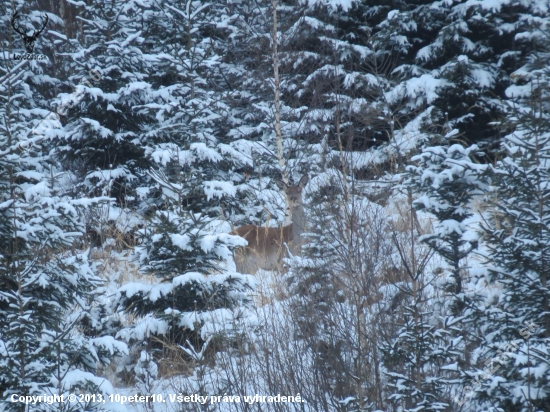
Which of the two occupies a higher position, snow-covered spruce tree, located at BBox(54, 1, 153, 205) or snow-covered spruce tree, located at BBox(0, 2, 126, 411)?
snow-covered spruce tree, located at BBox(54, 1, 153, 205)

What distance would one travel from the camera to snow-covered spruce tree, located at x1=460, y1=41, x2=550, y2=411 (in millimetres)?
2879

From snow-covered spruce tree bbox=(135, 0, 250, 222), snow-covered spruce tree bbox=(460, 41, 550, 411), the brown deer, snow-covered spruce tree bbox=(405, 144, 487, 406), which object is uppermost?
snow-covered spruce tree bbox=(135, 0, 250, 222)

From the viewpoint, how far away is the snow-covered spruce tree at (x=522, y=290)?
2.88m

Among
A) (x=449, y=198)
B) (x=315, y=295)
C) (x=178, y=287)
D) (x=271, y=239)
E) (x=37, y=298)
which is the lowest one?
(x=315, y=295)

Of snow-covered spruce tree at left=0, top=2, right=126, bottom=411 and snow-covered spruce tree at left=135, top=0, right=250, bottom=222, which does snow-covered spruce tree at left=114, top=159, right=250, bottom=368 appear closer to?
snow-covered spruce tree at left=0, top=2, right=126, bottom=411

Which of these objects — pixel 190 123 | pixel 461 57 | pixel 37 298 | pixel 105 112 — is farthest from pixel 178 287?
pixel 461 57

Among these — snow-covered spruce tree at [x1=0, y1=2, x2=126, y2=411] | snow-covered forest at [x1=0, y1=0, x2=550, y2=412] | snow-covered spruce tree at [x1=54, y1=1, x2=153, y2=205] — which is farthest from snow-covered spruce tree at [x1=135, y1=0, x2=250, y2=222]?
snow-covered spruce tree at [x1=0, y1=2, x2=126, y2=411]

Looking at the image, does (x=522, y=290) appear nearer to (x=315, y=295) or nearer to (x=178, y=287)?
(x=315, y=295)

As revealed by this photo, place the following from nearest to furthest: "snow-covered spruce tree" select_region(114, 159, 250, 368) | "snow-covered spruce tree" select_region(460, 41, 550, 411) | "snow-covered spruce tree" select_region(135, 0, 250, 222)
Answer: "snow-covered spruce tree" select_region(460, 41, 550, 411)
"snow-covered spruce tree" select_region(114, 159, 250, 368)
"snow-covered spruce tree" select_region(135, 0, 250, 222)

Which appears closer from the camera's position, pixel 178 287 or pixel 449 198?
pixel 449 198

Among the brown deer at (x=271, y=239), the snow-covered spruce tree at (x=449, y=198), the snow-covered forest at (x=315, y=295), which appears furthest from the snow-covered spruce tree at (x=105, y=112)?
the snow-covered spruce tree at (x=449, y=198)

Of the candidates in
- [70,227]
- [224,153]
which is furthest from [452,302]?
[224,153]

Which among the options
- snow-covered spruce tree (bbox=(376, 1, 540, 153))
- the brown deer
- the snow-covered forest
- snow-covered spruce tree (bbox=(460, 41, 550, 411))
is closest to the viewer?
snow-covered spruce tree (bbox=(460, 41, 550, 411))

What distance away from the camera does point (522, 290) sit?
308 centimetres
